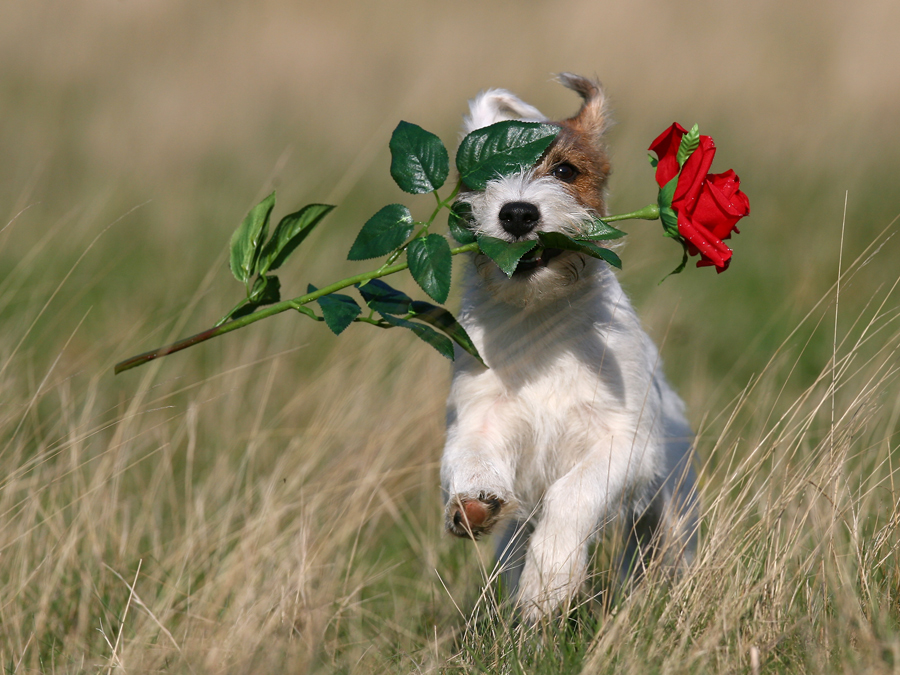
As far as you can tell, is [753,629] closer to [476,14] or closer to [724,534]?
[724,534]

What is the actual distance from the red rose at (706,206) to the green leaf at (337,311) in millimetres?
1163

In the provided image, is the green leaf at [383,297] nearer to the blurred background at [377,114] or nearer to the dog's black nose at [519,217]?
the dog's black nose at [519,217]

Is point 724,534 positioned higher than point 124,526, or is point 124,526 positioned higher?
point 724,534

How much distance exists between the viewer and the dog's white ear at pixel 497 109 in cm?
463

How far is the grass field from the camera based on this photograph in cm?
349

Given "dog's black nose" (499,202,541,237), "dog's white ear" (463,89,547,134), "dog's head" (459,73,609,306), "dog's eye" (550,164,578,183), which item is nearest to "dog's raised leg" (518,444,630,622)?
"dog's head" (459,73,609,306)

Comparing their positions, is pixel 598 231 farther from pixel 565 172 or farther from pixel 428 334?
pixel 428 334

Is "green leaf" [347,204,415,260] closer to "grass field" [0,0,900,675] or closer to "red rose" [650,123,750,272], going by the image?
"red rose" [650,123,750,272]

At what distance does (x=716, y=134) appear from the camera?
1249 centimetres

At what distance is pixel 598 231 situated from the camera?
363 centimetres

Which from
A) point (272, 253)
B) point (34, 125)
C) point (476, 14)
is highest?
point (272, 253)

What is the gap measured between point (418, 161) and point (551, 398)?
1.38 m

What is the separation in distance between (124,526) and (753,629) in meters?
3.01

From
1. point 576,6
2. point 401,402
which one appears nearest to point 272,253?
point 401,402
